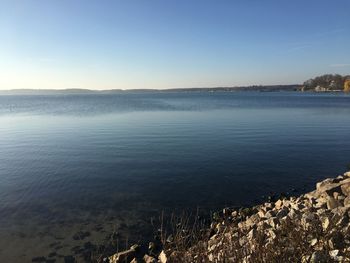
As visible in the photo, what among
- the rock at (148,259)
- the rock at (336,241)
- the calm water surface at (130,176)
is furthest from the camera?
the calm water surface at (130,176)

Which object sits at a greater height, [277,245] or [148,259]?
[277,245]

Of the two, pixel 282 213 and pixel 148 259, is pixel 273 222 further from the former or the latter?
pixel 148 259

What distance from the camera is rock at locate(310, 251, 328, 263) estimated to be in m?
6.11

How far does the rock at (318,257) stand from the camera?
611 centimetres

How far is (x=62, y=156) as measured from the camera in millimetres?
23688

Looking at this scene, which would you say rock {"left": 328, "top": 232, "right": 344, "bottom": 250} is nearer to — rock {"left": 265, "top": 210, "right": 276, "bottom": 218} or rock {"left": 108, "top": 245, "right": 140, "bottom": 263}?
rock {"left": 265, "top": 210, "right": 276, "bottom": 218}

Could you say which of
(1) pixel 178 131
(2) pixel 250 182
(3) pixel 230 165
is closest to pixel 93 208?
(2) pixel 250 182

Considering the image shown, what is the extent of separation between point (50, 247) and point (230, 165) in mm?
12457

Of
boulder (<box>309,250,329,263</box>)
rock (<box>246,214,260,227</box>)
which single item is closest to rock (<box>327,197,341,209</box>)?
rock (<box>246,214,260,227</box>)

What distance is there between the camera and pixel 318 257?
6.23m

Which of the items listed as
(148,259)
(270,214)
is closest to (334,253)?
(270,214)

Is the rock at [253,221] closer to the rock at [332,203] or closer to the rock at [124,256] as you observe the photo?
the rock at [332,203]

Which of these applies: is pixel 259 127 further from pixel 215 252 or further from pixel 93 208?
pixel 215 252

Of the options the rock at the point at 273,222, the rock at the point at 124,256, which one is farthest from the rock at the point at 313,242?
the rock at the point at 124,256
